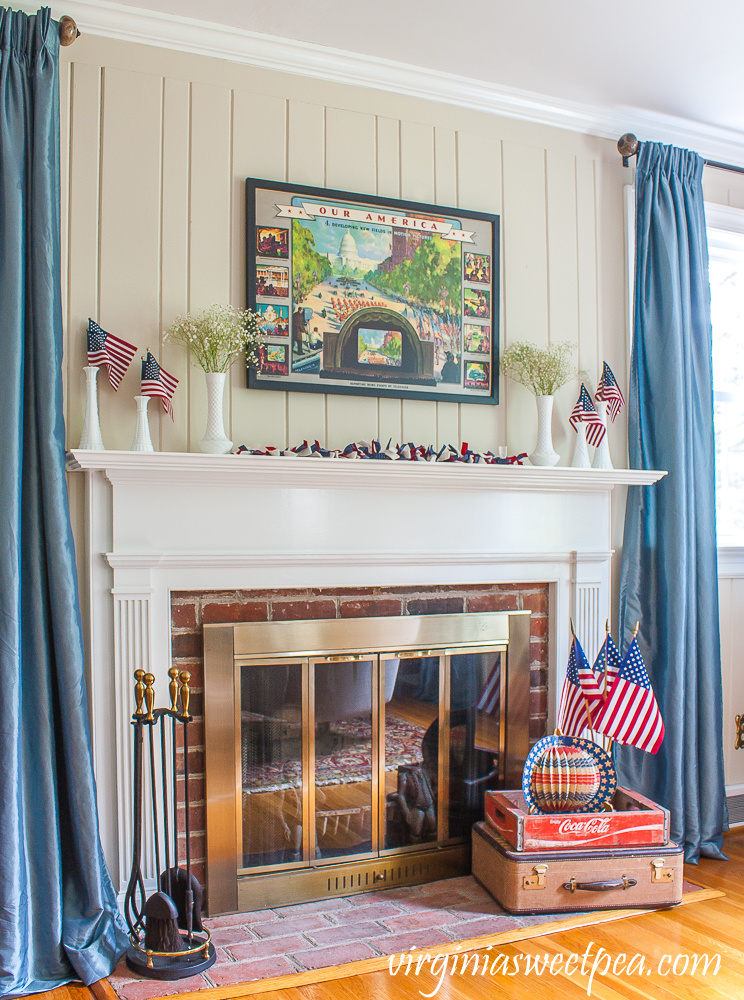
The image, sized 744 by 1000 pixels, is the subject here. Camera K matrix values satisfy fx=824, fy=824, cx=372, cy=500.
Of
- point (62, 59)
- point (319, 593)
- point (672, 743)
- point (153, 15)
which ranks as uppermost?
point (153, 15)

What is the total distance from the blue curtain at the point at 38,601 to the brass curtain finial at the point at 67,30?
0.03m

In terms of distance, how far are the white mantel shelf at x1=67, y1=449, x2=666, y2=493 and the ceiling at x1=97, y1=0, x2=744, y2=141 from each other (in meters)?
1.27

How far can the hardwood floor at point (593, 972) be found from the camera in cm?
198

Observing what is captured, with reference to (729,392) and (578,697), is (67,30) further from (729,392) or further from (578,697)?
(729,392)

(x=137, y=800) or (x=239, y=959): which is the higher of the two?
(x=137, y=800)

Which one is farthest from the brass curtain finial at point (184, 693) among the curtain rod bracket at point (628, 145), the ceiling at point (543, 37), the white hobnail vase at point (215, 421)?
the curtain rod bracket at point (628, 145)

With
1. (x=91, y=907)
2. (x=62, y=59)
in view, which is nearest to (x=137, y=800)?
(x=91, y=907)

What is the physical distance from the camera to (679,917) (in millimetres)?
2412

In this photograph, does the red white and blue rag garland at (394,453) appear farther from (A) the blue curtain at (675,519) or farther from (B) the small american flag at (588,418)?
(A) the blue curtain at (675,519)

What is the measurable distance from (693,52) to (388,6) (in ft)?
3.27

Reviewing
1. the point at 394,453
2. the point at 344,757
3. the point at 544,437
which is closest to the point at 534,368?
the point at 544,437

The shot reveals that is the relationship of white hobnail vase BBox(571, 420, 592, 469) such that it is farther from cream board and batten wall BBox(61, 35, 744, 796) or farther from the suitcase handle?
the suitcase handle

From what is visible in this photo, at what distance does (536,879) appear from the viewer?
2.36 m

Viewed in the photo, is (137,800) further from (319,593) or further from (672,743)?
(672,743)
